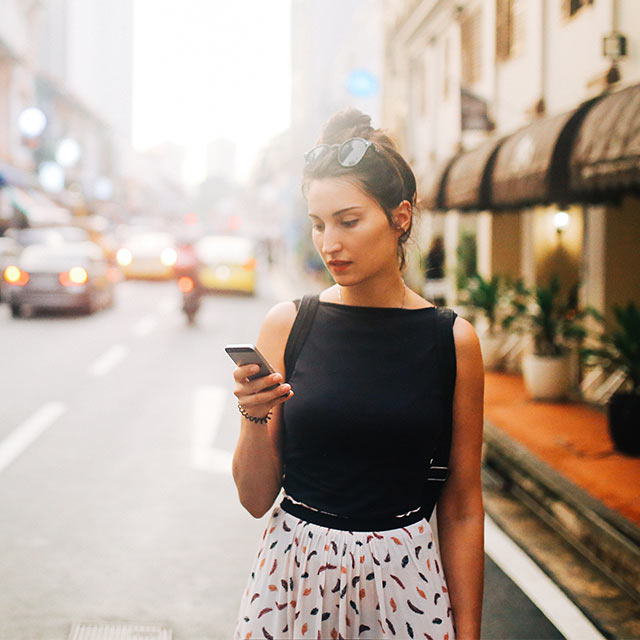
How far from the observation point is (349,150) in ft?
6.40

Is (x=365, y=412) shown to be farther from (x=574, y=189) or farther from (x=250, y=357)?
(x=574, y=189)

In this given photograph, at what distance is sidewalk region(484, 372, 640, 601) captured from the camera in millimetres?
5035

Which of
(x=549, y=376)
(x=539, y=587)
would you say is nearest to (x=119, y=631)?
(x=539, y=587)

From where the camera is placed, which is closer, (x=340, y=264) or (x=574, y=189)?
(x=340, y=264)

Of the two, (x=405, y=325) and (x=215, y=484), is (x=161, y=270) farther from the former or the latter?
(x=405, y=325)

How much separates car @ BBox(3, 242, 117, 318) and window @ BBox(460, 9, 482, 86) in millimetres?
9091

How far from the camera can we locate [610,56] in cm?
902

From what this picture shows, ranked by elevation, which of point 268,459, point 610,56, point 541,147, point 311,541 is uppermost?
point 610,56

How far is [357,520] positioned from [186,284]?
646 inches

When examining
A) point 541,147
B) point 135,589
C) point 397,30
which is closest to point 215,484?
point 135,589

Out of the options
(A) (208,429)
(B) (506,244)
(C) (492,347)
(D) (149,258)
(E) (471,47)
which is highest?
(E) (471,47)

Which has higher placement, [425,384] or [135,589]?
[425,384]

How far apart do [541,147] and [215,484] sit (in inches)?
186

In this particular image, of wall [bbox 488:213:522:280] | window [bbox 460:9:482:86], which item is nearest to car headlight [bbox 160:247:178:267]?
window [bbox 460:9:482:86]
